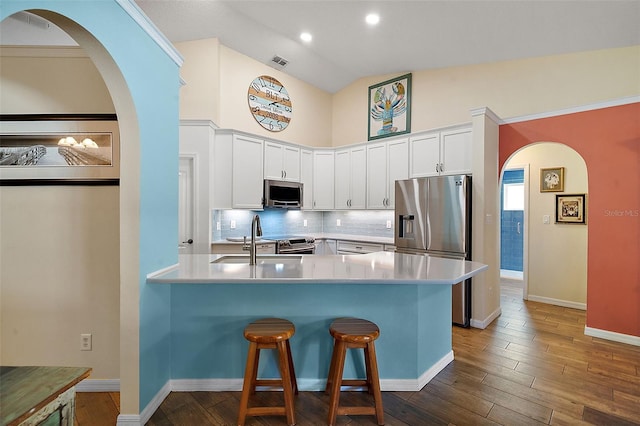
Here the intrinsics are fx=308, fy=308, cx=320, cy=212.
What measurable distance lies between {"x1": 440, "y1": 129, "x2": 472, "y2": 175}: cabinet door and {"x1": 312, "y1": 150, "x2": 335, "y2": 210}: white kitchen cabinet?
2002 mm

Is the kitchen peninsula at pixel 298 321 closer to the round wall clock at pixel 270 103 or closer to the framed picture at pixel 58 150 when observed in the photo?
the framed picture at pixel 58 150

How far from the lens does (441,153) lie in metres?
4.08

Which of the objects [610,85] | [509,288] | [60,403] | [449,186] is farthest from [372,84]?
[60,403]

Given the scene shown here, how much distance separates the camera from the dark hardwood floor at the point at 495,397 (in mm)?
1985

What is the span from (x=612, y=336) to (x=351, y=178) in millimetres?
3764

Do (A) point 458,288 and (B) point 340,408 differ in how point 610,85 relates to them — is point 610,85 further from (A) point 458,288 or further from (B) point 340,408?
(B) point 340,408

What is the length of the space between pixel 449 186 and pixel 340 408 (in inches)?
108

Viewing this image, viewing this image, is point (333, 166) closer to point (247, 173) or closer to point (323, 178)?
point (323, 178)

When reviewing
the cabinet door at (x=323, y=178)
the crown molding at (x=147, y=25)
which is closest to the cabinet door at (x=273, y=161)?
the cabinet door at (x=323, y=178)

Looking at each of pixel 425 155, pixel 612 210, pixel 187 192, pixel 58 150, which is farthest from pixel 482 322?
pixel 58 150

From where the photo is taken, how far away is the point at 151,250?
2.04 meters

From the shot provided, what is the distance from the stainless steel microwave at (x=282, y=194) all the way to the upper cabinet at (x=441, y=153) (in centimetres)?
182

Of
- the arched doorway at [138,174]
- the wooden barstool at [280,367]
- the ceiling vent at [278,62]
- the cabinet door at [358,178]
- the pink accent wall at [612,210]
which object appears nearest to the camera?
the arched doorway at [138,174]

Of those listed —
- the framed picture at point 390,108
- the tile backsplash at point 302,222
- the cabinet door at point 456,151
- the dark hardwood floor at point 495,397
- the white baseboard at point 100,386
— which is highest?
the framed picture at point 390,108
